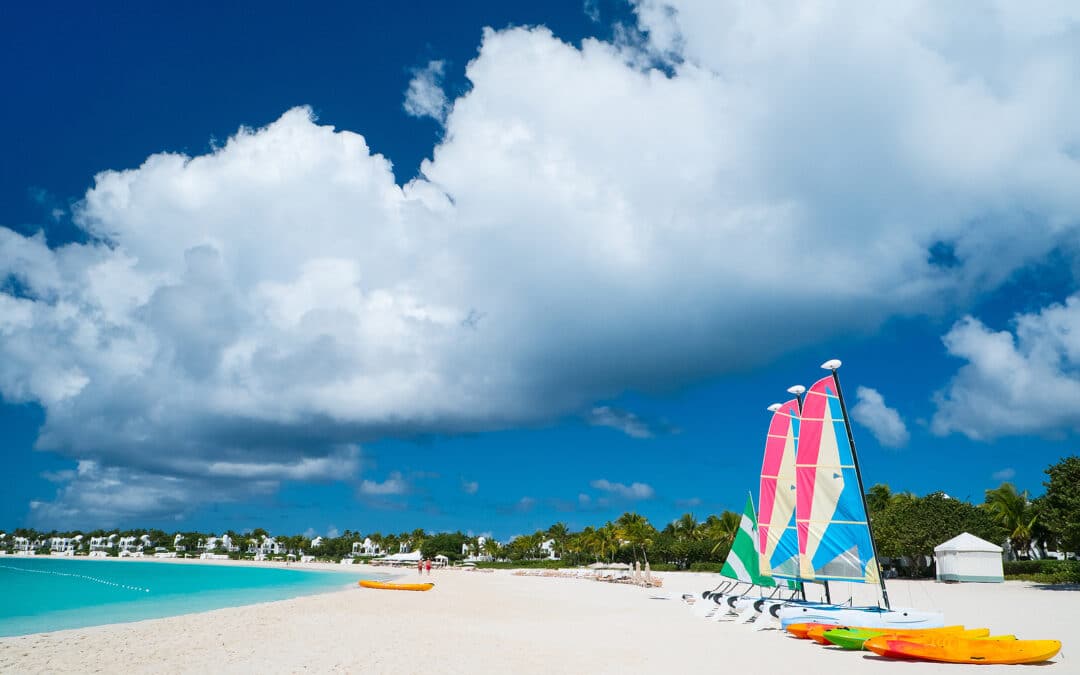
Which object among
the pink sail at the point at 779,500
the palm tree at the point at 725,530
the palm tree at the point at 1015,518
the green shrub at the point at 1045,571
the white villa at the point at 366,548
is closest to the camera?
the pink sail at the point at 779,500

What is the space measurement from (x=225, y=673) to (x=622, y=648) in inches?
357

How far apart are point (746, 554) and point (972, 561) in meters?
25.4

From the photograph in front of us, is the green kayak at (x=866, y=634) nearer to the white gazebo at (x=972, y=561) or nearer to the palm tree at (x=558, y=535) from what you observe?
the white gazebo at (x=972, y=561)

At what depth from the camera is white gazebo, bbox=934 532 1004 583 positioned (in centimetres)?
4303

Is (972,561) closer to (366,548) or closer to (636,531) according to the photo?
(636,531)

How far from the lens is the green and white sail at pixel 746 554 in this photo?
1051 inches

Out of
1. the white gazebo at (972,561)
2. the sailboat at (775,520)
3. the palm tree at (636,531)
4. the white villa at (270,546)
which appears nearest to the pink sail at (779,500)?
the sailboat at (775,520)

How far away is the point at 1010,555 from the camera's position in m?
59.6

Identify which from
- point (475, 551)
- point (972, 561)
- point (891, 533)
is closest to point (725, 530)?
point (891, 533)

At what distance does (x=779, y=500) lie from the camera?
25.2 m

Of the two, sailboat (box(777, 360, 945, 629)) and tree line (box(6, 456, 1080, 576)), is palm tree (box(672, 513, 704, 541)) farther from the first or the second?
sailboat (box(777, 360, 945, 629))

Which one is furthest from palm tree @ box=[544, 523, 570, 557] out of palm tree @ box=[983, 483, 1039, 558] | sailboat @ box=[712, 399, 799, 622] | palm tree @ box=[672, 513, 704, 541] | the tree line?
sailboat @ box=[712, 399, 799, 622]

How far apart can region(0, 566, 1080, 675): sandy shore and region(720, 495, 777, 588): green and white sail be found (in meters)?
2.46

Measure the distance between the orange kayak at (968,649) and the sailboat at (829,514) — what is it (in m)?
4.41
